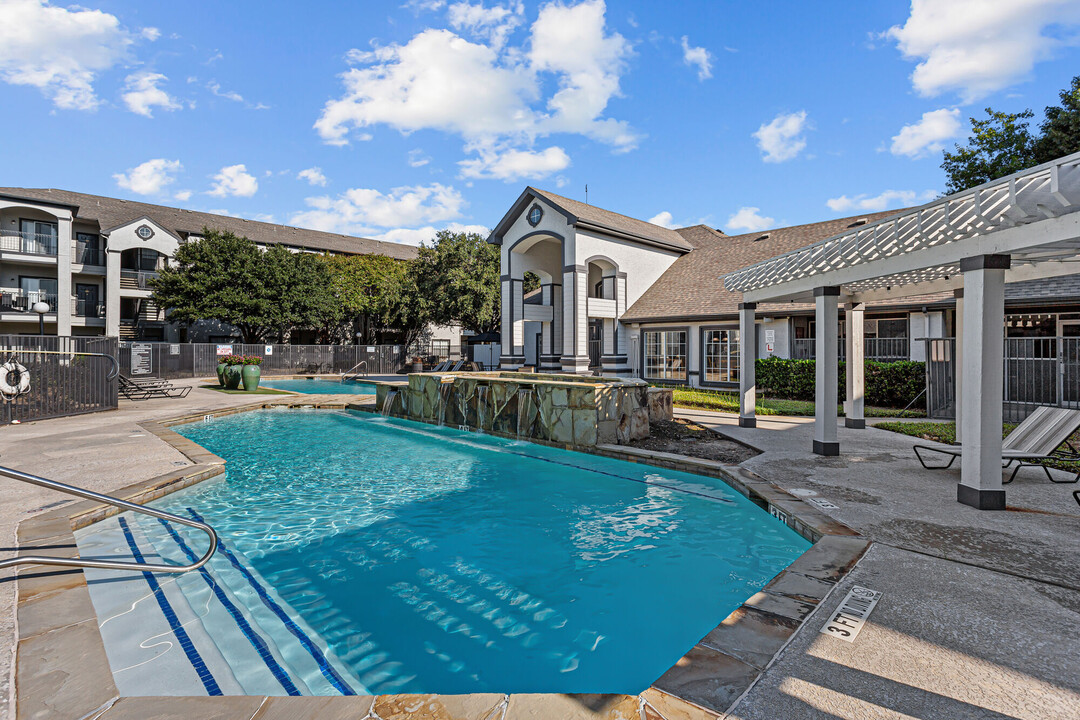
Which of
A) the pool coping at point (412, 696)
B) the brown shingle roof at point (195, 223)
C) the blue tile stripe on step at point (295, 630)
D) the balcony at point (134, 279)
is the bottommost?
the blue tile stripe on step at point (295, 630)

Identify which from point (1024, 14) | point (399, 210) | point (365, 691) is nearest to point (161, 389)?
point (365, 691)

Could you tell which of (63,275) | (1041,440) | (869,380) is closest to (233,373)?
(63,275)

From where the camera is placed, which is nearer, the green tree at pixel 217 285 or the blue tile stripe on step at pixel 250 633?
the blue tile stripe on step at pixel 250 633

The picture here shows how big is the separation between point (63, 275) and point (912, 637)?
141 ft

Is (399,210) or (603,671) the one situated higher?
(399,210)

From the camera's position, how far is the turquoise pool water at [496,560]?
3.72 m

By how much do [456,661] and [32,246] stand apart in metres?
42.2

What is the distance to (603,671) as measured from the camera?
3588 mm

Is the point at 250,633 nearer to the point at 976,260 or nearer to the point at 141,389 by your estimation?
the point at 976,260

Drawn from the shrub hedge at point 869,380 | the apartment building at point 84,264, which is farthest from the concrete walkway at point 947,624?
the apartment building at point 84,264

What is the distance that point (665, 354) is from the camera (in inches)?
866

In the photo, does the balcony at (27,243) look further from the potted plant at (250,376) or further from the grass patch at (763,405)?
the grass patch at (763,405)

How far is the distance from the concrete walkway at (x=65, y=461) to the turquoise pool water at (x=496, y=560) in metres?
1.08

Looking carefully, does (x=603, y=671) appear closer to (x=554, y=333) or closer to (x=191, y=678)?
(x=191, y=678)
